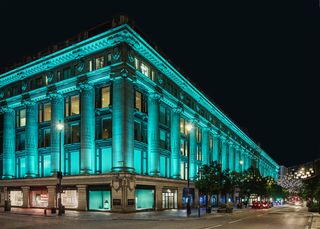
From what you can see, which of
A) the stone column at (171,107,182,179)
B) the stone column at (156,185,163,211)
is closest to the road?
the stone column at (156,185,163,211)

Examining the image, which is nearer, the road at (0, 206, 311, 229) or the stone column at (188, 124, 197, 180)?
the road at (0, 206, 311, 229)

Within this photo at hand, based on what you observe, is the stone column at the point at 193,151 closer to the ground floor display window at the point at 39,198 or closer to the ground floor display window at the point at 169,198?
the ground floor display window at the point at 169,198

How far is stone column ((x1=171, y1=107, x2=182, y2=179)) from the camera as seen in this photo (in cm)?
6325

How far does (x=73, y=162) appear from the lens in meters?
54.0

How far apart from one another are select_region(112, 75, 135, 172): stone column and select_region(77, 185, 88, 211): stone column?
571cm

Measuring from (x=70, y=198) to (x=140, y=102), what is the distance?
52.3ft

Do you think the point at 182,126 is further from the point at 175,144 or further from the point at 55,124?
the point at 55,124

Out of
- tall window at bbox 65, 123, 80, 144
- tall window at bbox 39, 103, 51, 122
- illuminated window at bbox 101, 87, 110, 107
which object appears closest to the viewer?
illuminated window at bbox 101, 87, 110, 107

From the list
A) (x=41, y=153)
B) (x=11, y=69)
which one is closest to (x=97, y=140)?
(x=41, y=153)

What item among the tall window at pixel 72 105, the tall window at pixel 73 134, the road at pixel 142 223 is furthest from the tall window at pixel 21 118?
the road at pixel 142 223

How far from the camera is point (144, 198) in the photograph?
52.8 metres

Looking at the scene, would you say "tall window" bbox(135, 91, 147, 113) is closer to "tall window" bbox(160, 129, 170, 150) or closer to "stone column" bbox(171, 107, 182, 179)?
"tall window" bbox(160, 129, 170, 150)

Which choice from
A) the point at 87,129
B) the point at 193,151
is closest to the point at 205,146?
the point at 193,151

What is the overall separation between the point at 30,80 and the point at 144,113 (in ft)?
64.7
